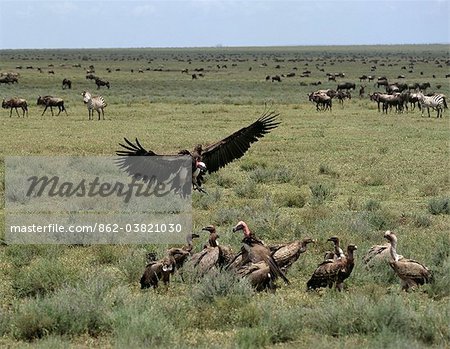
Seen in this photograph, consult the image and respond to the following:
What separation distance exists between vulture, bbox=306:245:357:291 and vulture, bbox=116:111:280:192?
3.75 metres

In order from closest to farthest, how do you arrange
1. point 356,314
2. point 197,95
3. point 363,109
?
point 356,314, point 363,109, point 197,95

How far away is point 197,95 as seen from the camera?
4719 cm

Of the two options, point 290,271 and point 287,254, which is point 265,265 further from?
point 290,271

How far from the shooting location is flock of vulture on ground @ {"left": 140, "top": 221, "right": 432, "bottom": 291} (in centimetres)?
741

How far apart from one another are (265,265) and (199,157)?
167 inches

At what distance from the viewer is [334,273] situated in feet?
24.3

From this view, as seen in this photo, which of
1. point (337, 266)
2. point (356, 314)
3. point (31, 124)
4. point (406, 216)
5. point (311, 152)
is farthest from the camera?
point (31, 124)

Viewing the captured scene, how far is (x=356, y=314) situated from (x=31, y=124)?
80.6ft

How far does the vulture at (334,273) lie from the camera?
→ 740 centimetres

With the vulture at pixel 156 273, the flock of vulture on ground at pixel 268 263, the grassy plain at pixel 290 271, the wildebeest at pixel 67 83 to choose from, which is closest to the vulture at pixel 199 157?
the grassy plain at pixel 290 271

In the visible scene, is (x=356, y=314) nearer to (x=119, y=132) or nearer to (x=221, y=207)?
(x=221, y=207)

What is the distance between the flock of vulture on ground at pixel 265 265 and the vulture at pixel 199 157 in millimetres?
3156

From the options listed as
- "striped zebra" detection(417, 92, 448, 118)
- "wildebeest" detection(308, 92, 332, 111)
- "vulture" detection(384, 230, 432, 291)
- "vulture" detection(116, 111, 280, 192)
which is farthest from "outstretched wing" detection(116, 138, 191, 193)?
"wildebeest" detection(308, 92, 332, 111)

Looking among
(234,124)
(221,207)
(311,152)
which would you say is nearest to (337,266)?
(221,207)
